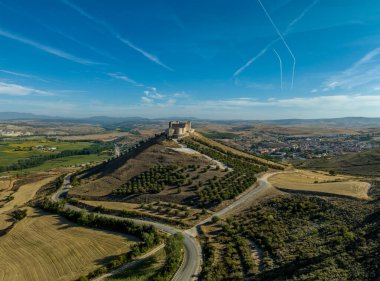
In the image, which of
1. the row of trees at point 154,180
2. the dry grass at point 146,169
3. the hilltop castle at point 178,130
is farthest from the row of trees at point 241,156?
the row of trees at point 154,180

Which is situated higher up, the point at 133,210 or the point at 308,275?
the point at 308,275

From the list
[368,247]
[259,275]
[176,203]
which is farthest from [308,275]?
[176,203]

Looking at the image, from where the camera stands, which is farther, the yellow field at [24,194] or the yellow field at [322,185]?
the yellow field at [24,194]

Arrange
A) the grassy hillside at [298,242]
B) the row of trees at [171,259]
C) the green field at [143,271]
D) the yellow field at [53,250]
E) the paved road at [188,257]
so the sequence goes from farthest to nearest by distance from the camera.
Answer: the yellow field at [53,250]
the green field at [143,271]
the paved road at [188,257]
the row of trees at [171,259]
the grassy hillside at [298,242]

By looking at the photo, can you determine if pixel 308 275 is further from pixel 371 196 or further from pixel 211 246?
pixel 371 196

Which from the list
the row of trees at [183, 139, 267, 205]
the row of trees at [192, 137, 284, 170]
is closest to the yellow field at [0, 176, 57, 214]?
the row of trees at [183, 139, 267, 205]

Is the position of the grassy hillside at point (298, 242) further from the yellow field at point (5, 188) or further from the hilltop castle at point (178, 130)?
the yellow field at point (5, 188)

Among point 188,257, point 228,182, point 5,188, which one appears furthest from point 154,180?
point 5,188
